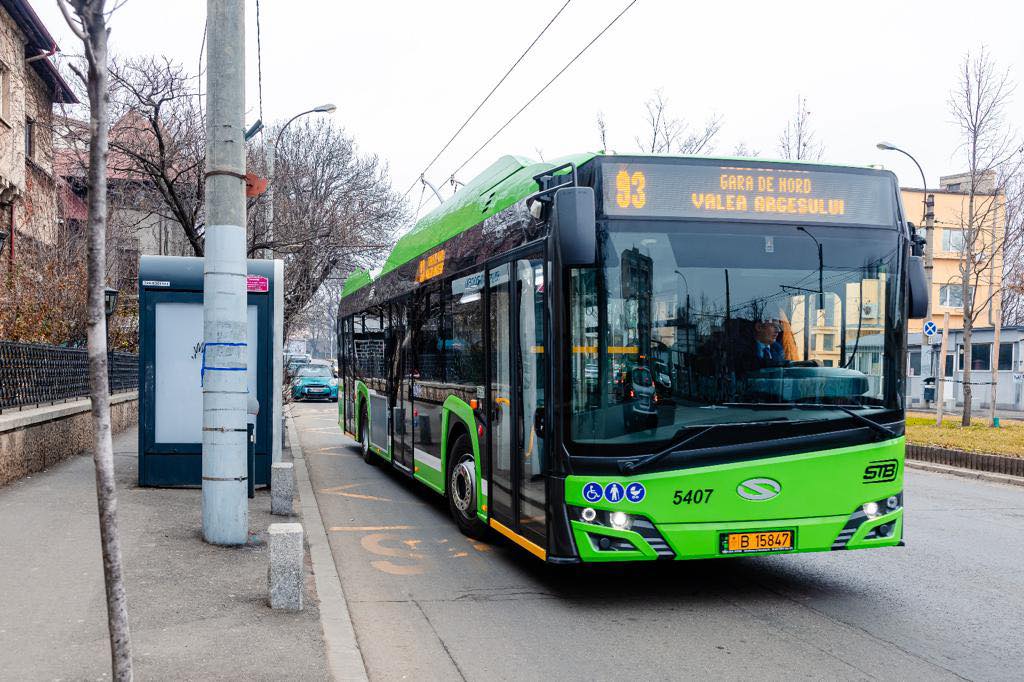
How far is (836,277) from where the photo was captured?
6895 mm

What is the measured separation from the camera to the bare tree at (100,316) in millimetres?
3699

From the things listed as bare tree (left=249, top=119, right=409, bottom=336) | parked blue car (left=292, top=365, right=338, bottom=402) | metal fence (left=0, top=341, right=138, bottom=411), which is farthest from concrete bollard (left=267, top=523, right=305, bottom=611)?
parked blue car (left=292, top=365, right=338, bottom=402)

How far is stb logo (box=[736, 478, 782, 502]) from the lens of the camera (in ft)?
21.8

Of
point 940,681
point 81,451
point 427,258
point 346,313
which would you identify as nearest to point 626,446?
point 940,681

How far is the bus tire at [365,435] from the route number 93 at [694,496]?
997cm

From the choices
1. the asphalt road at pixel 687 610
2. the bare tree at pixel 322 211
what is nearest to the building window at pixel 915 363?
the bare tree at pixel 322 211

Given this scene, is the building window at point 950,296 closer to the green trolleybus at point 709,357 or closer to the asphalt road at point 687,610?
the asphalt road at point 687,610

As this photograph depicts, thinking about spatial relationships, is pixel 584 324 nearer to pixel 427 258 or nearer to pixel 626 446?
pixel 626 446

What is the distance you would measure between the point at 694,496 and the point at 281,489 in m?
4.91

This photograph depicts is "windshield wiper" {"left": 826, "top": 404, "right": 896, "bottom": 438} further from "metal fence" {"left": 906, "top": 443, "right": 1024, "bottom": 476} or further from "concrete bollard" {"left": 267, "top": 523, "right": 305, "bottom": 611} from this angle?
"metal fence" {"left": 906, "top": 443, "right": 1024, "bottom": 476}

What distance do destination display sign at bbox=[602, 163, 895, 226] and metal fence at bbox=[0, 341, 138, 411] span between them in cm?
817

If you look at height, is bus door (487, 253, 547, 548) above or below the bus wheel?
above

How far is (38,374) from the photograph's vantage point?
13.0 m

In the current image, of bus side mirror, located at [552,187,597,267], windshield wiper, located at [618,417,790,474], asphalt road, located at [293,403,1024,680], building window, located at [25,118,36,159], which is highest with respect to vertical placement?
building window, located at [25,118,36,159]
